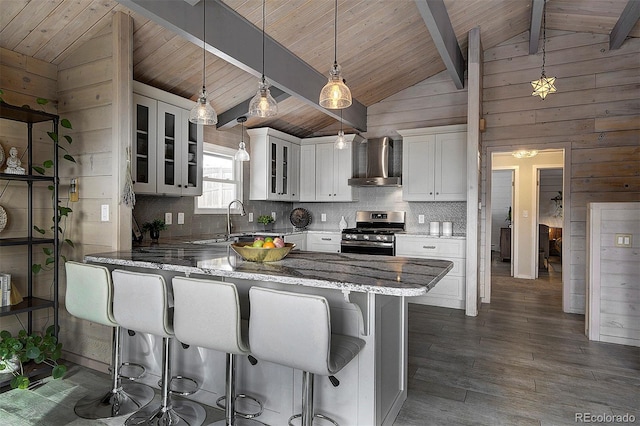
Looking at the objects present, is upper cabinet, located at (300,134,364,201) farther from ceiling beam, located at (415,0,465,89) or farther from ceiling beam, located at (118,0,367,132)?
ceiling beam, located at (415,0,465,89)

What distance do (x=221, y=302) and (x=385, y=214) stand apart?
13.6 ft

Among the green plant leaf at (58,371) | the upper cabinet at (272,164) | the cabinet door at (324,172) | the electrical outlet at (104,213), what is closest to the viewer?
the green plant leaf at (58,371)

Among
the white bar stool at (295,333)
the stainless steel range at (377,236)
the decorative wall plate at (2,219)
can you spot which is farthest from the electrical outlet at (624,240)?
the decorative wall plate at (2,219)

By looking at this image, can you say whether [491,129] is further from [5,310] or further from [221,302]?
[5,310]

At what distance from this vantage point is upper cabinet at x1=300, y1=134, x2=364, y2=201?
563 centimetres

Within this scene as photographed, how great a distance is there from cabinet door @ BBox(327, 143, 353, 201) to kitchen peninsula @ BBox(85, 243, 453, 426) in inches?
122

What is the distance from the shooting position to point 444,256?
4.74m

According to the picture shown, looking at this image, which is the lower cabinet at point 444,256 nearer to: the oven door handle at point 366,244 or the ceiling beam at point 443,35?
the oven door handle at point 366,244

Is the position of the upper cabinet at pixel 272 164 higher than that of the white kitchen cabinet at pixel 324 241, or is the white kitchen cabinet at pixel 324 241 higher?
the upper cabinet at pixel 272 164

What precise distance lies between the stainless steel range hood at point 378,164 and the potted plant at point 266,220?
1.31 meters

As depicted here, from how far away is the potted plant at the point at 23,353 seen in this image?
8.20 ft

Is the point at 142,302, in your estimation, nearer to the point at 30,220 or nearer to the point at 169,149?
the point at 30,220

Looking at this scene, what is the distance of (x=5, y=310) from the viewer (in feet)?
8.62

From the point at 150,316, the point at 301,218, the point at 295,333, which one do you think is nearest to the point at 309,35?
the point at 150,316
